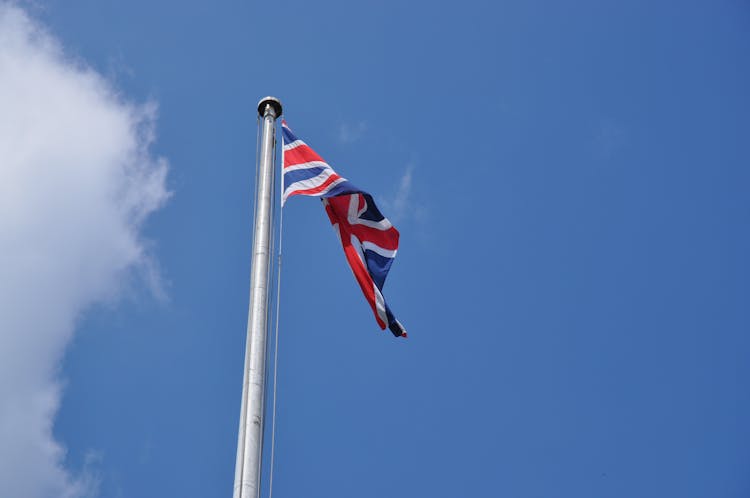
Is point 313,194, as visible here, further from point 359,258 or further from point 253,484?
point 253,484

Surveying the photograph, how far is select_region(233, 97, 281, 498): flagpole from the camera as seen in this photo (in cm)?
1045

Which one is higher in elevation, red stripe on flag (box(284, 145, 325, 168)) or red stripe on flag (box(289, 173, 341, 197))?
red stripe on flag (box(284, 145, 325, 168))

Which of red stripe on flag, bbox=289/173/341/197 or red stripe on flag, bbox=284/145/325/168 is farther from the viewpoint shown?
red stripe on flag, bbox=284/145/325/168

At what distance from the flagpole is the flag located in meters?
1.09

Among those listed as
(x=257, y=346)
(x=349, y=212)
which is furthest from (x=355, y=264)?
(x=257, y=346)

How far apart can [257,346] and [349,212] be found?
190 inches

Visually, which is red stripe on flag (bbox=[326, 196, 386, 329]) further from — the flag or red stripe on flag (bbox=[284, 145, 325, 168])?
red stripe on flag (bbox=[284, 145, 325, 168])

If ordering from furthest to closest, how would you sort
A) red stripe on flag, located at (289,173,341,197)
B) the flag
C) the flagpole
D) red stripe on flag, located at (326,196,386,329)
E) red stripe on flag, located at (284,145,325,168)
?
1. red stripe on flag, located at (284,145,325,168)
2. the flag
3. red stripe on flag, located at (289,173,341,197)
4. red stripe on flag, located at (326,196,386,329)
5. the flagpole

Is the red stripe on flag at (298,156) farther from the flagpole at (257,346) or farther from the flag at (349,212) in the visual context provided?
the flagpole at (257,346)

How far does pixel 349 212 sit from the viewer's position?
15.8m

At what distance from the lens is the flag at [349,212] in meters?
15.0

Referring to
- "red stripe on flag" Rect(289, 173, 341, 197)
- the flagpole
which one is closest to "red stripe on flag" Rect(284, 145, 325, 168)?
"red stripe on flag" Rect(289, 173, 341, 197)

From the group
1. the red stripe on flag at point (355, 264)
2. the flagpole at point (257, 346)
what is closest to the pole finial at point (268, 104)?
the flagpole at point (257, 346)

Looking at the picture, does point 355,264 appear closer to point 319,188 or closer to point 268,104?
point 319,188
